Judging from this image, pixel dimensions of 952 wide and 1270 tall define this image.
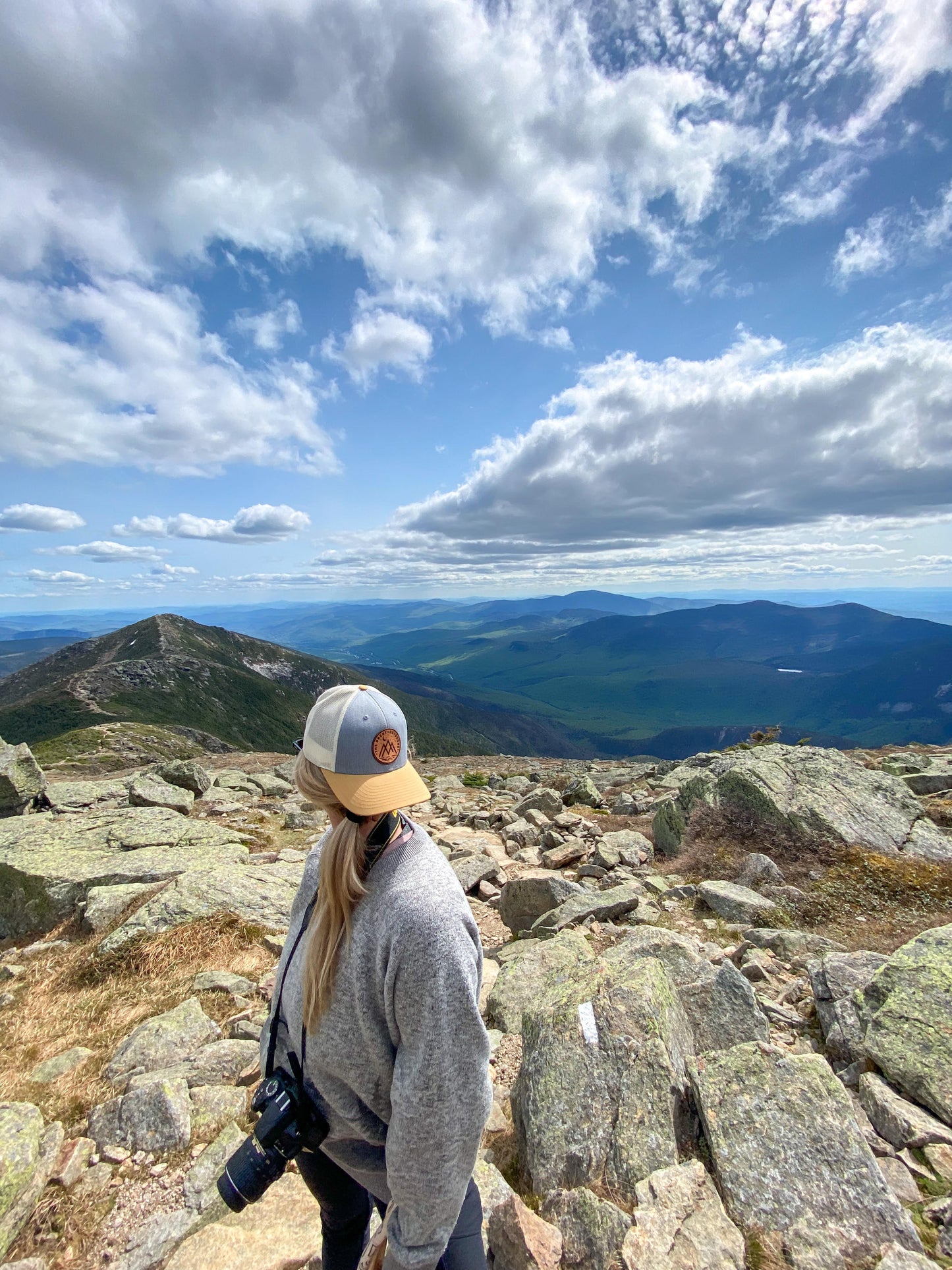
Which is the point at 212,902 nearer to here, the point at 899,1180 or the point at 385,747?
the point at 385,747

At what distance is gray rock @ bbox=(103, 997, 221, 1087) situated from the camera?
21.7 ft

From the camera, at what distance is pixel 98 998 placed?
834 cm

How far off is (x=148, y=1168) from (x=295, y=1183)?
1543 mm

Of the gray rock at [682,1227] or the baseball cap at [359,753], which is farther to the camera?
the gray rock at [682,1227]

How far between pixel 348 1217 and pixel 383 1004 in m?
A: 2.20

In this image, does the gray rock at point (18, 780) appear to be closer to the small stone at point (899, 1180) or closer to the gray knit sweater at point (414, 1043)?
the gray knit sweater at point (414, 1043)

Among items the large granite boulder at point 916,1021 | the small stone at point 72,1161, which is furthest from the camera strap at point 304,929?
the large granite boulder at point 916,1021

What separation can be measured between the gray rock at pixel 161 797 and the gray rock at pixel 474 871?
11.9 m

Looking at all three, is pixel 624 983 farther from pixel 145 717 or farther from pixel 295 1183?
pixel 145 717

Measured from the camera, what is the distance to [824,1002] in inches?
274

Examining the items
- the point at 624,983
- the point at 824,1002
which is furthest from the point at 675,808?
the point at 624,983

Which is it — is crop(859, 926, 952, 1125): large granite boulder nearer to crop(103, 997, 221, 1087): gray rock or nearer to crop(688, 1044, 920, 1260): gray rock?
crop(688, 1044, 920, 1260): gray rock

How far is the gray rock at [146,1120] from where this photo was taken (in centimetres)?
557

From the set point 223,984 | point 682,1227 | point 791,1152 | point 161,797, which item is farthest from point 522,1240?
point 161,797
